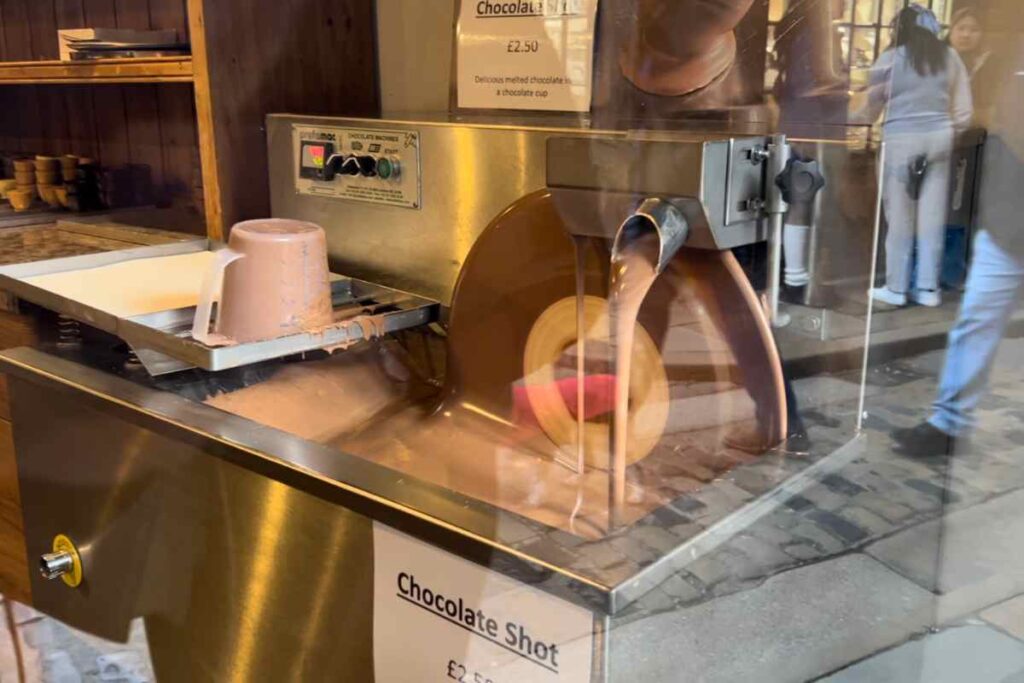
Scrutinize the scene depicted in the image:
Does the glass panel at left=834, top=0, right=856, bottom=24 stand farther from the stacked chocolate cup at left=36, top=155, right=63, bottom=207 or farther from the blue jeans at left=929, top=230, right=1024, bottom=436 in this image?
the stacked chocolate cup at left=36, top=155, right=63, bottom=207

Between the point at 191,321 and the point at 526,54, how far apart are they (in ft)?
1.70

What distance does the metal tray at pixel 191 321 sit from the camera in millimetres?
1011

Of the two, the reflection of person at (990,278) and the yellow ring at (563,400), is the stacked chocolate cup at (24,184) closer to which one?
the yellow ring at (563,400)

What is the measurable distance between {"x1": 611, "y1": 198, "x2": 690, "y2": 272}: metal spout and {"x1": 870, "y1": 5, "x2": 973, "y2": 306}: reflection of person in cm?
22

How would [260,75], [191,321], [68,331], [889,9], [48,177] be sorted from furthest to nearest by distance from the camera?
[48,177]
[260,75]
[68,331]
[191,321]
[889,9]

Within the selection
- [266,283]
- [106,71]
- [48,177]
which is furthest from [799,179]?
[48,177]

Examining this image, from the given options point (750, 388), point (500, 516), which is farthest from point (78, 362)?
point (750, 388)

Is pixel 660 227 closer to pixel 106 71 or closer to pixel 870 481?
pixel 870 481

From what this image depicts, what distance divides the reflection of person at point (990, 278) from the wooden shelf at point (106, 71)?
3.48ft

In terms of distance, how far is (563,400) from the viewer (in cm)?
96

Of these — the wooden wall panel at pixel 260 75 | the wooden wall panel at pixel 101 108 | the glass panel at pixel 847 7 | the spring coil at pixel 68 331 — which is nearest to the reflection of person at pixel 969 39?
the glass panel at pixel 847 7

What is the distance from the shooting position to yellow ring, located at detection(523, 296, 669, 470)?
0.85 m

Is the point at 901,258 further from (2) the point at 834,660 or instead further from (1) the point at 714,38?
(2) the point at 834,660

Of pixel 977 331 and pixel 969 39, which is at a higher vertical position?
pixel 969 39
